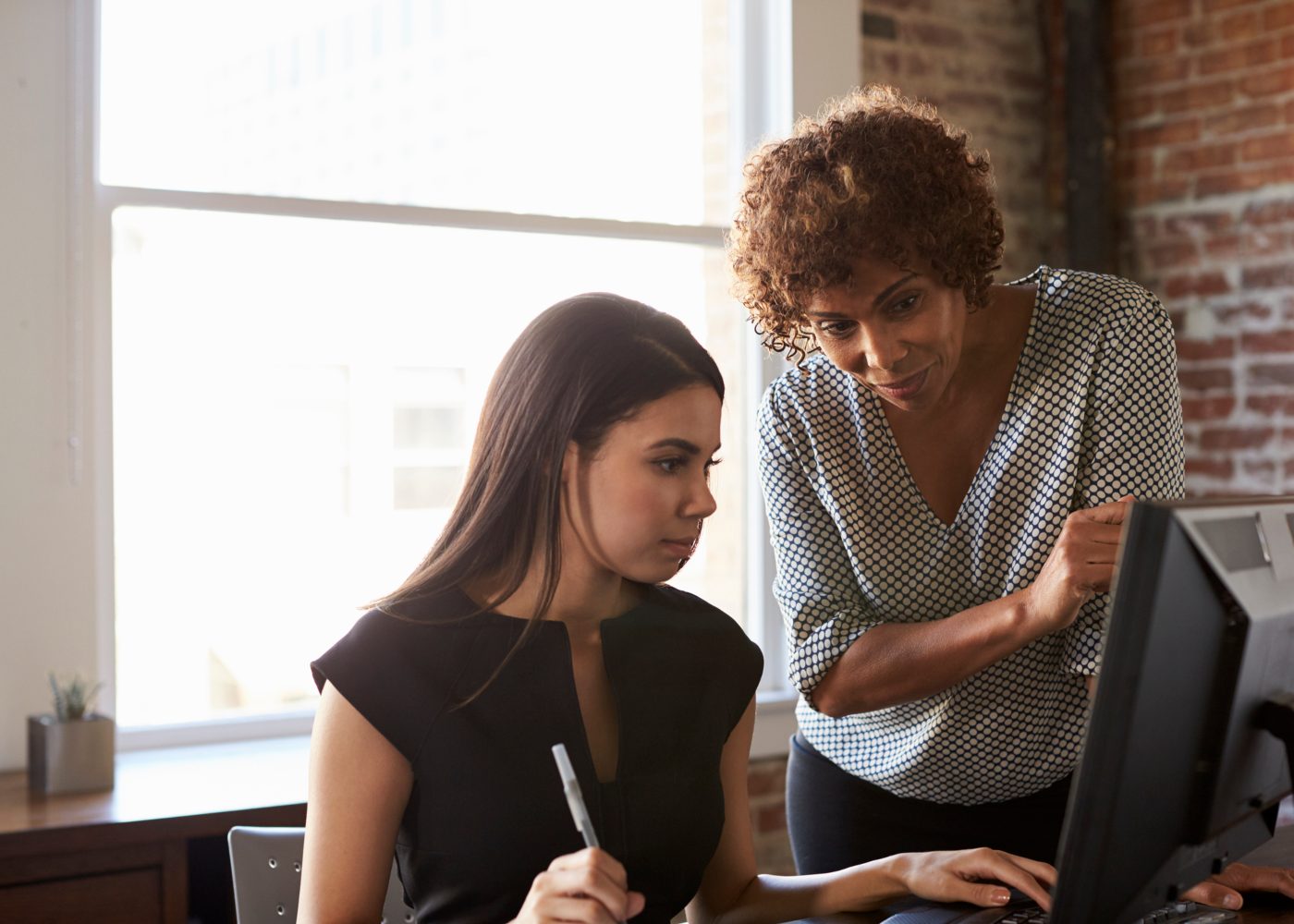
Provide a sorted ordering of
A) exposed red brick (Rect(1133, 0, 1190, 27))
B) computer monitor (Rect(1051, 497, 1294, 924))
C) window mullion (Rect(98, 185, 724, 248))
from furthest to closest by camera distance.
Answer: exposed red brick (Rect(1133, 0, 1190, 27)) → window mullion (Rect(98, 185, 724, 248)) → computer monitor (Rect(1051, 497, 1294, 924))

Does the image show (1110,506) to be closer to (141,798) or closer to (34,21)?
(141,798)

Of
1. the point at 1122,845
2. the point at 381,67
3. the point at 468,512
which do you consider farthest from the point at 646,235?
the point at 1122,845

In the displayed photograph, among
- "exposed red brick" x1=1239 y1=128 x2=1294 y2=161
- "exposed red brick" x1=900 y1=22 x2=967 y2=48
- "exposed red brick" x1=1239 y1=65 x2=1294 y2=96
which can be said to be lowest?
"exposed red brick" x1=1239 y1=128 x2=1294 y2=161

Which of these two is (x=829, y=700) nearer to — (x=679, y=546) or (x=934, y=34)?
(x=679, y=546)

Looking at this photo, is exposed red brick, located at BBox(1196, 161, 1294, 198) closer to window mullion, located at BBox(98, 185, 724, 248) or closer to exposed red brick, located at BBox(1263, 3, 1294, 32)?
exposed red brick, located at BBox(1263, 3, 1294, 32)

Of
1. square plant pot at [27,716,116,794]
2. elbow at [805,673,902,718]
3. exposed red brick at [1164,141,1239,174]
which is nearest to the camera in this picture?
elbow at [805,673,902,718]

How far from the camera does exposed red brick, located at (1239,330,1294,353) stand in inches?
129

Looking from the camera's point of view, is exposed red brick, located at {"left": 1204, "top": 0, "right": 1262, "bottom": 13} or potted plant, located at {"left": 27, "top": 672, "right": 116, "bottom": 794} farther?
exposed red brick, located at {"left": 1204, "top": 0, "right": 1262, "bottom": 13}

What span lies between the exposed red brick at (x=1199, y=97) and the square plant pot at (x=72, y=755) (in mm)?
2781

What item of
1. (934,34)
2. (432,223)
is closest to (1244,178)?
(934,34)

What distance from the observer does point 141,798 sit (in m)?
2.38

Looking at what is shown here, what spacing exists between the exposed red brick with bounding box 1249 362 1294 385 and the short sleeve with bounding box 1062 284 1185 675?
1.79 m

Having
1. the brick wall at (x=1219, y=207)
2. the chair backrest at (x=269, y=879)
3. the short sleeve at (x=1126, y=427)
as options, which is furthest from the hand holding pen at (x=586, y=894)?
the brick wall at (x=1219, y=207)

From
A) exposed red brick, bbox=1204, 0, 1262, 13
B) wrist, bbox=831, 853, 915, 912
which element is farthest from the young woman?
exposed red brick, bbox=1204, 0, 1262, 13
